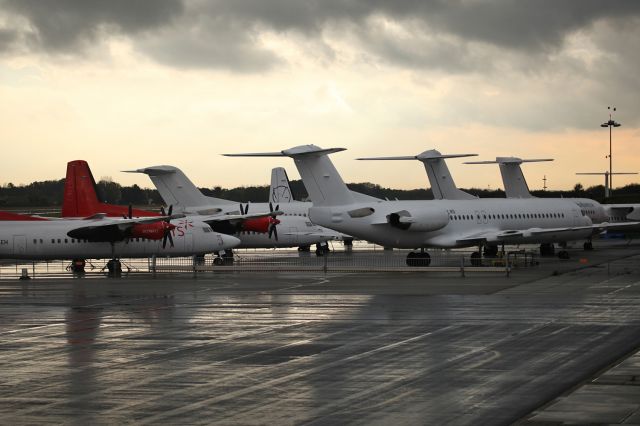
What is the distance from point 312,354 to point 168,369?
329 cm

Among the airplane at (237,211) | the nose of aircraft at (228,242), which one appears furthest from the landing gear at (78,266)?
the airplane at (237,211)

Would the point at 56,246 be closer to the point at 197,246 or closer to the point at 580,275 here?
the point at 197,246

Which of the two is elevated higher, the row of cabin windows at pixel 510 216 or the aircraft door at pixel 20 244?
the row of cabin windows at pixel 510 216

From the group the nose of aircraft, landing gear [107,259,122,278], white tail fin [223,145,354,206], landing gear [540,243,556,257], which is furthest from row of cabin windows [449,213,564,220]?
landing gear [107,259,122,278]

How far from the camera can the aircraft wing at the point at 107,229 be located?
5359cm

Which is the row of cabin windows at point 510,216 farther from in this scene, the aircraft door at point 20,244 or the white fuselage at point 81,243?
the aircraft door at point 20,244

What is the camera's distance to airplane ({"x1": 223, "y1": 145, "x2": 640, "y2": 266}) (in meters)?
52.0

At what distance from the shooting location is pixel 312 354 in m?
21.7

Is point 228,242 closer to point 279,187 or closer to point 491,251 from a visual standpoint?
point 491,251

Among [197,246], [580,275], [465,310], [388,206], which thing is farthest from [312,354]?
[197,246]

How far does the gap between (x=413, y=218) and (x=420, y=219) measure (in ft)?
1.56

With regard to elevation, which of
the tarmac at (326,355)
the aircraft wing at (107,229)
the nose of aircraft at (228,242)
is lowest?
the tarmac at (326,355)

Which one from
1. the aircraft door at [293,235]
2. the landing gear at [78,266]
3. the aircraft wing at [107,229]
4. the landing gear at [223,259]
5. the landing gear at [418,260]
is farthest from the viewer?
the aircraft door at [293,235]

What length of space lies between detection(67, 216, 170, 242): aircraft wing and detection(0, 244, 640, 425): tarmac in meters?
13.7
